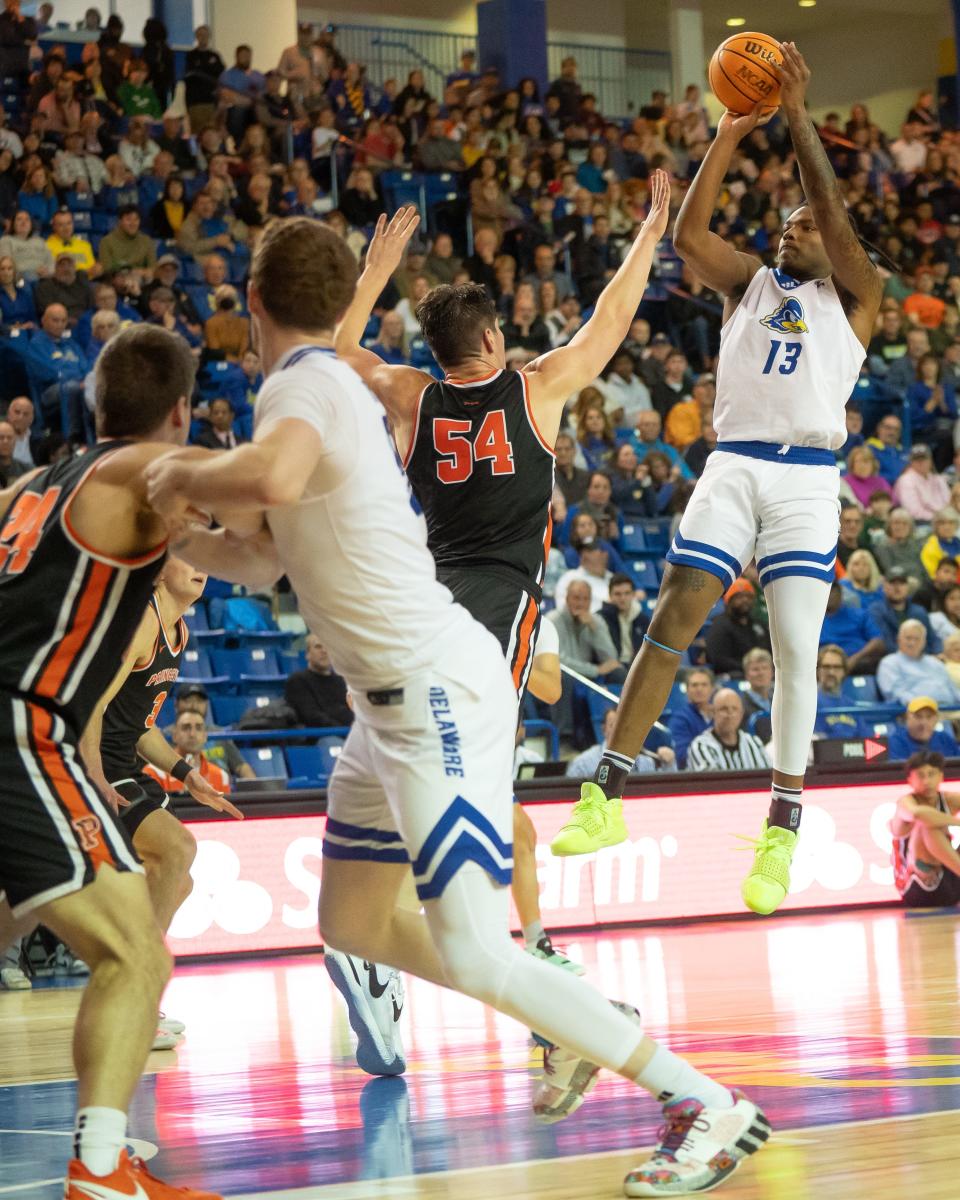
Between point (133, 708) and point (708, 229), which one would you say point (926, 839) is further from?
point (708, 229)

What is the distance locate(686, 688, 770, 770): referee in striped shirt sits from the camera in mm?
13086

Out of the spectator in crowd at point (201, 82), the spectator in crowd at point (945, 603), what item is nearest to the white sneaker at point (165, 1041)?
the spectator in crowd at point (945, 603)

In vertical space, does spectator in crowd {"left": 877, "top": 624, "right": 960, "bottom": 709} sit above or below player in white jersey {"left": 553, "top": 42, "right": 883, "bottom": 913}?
below

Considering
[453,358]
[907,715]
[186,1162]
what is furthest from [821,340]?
[907,715]

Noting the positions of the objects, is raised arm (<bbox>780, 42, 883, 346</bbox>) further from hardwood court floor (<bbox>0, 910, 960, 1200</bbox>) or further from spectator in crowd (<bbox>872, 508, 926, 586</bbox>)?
spectator in crowd (<bbox>872, 508, 926, 586</bbox>)

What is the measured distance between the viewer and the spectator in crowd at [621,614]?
14.5m

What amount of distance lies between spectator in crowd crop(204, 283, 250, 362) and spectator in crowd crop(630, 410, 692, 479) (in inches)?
158

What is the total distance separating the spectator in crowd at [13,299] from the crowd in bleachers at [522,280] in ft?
0.09

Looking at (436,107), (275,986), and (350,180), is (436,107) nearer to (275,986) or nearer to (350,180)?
(350,180)

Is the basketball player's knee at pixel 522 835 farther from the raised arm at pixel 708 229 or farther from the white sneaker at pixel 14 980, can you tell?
the white sneaker at pixel 14 980

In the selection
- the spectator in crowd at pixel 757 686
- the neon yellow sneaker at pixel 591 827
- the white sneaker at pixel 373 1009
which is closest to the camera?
the white sneaker at pixel 373 1009

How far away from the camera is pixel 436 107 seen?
2186 cm

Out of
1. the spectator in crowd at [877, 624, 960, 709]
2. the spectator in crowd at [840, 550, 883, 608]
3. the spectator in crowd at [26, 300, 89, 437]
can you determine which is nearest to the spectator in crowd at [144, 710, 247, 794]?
the spectator in crowd at [26, 300, 89, 437]

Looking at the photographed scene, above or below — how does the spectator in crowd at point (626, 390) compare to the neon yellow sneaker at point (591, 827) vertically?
above
